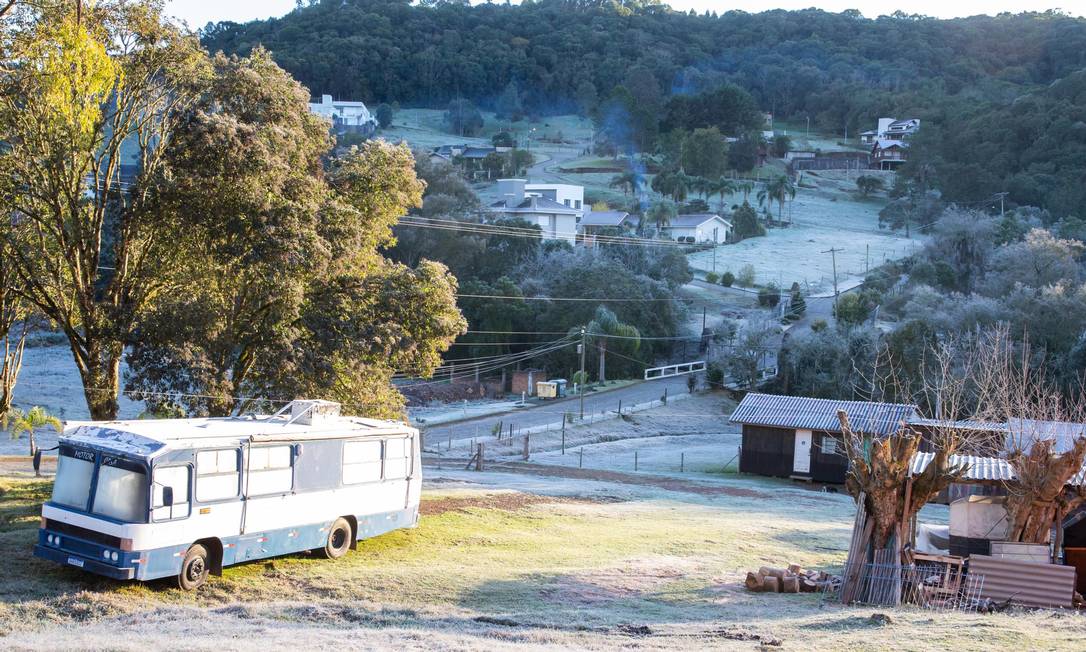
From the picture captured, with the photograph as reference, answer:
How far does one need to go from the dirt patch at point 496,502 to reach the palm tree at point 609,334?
35.3 meters

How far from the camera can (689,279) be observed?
7875cm

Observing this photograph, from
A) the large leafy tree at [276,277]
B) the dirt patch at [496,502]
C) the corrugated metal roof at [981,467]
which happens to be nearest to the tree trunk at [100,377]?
the large leafy tree at [276,277]

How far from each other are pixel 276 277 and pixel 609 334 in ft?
147

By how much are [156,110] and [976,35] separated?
19772 centimetres

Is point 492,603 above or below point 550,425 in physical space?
above

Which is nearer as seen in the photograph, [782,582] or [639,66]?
[782,582]

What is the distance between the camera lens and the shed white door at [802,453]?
42.2 m

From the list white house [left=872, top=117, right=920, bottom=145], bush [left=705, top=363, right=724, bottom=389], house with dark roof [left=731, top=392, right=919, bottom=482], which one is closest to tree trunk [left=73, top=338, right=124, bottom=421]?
house with dark roof [left=731, top=392, right=919, bottom=482]

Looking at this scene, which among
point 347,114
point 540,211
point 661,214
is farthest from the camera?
point 347,114

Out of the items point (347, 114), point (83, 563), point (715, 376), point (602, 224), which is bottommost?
point (715, 376)

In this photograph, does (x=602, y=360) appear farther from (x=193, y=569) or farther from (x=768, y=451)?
(x=193, y=569)

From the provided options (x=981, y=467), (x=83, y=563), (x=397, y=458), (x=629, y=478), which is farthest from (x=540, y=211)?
(x=83, y=563)

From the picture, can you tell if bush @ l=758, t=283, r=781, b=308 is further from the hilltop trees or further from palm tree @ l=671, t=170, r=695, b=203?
the hilltop trees

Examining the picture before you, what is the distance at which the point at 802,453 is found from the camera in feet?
139
